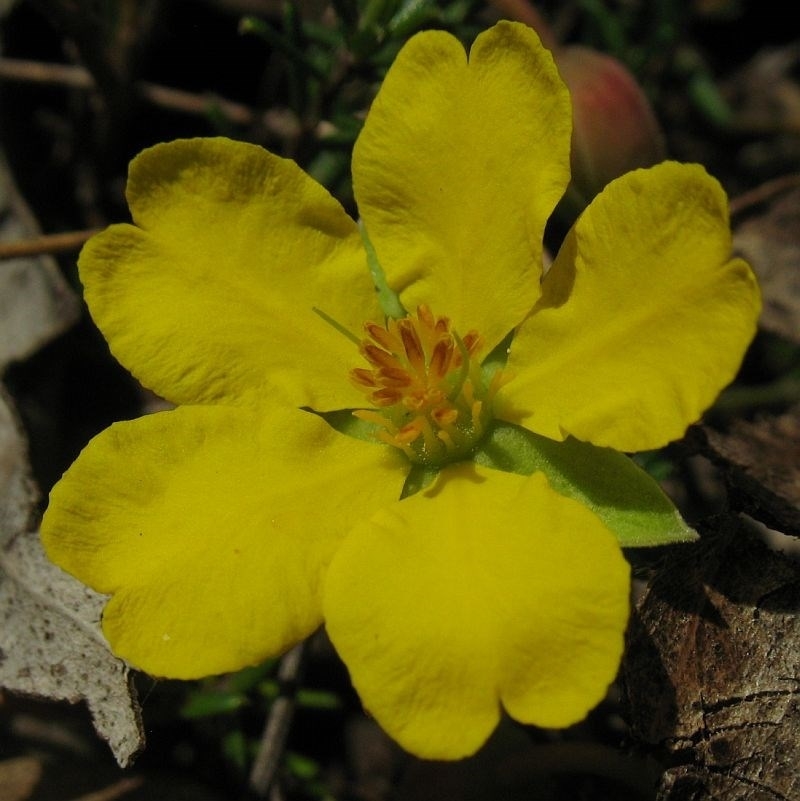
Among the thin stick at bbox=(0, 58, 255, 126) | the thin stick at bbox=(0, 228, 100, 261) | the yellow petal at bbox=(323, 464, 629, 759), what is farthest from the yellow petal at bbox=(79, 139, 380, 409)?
the thin stick at bbox=(0, 58, 255, 126)

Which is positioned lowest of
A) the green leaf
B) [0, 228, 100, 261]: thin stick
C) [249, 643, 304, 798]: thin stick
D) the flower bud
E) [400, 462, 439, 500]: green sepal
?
[249, 643, 304, 798]: thin stick

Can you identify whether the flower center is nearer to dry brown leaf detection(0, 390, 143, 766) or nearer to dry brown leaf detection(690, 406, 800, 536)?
dry brown leaf detection(690, 406, 800, 536)

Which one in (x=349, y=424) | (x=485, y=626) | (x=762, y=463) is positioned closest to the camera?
(x=485, y=626)

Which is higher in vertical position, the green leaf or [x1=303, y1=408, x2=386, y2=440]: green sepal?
[x1=303, y1=408, x2=386, y2=440]: green sepal

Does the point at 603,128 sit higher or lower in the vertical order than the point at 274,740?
higher

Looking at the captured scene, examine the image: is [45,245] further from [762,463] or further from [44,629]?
[762,463]

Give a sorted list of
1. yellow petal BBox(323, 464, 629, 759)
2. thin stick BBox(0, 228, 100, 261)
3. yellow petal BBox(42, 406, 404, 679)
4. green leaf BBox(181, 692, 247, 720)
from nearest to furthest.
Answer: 1. yellow petal BBox(323, 464, 629, 759)
2. yellow petal BBox(42, 406, 404, 679)
3. green leaf BBox(181, 692, 247, 720)
4. thin stick BBox(0, 228, 100, 261)

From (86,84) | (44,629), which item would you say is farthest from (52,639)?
(86,84)

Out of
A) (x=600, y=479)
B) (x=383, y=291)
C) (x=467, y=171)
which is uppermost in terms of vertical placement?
(x=467, y=171)
